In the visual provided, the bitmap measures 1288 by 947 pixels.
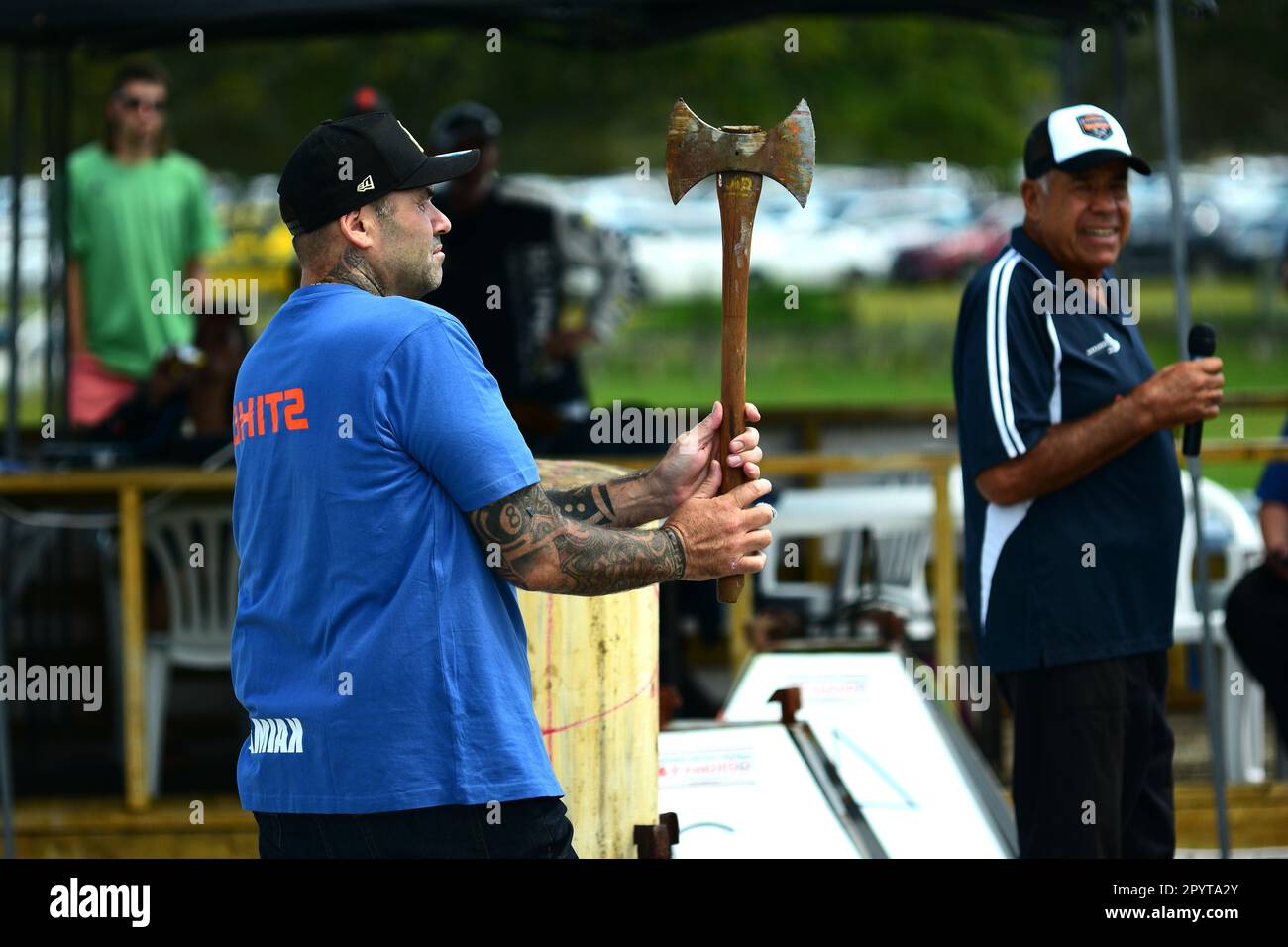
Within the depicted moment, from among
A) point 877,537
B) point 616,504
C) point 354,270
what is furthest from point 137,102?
point 616,504

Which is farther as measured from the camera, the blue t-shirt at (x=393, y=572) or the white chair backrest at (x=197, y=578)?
the white chair backrest at (x=197, y=578)

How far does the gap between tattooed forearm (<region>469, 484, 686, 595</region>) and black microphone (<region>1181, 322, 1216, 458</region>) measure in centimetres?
205

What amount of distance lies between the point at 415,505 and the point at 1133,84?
2631cm

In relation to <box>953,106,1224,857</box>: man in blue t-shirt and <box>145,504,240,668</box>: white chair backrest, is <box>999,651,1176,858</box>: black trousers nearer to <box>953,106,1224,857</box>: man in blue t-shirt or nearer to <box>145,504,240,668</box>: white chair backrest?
<box>953,106,1224,857</box>: man in blue t-shirt

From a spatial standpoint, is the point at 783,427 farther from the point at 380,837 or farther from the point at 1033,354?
the point at 380,837

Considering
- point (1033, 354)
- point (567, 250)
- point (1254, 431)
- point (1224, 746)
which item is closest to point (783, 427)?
point (567, 250)

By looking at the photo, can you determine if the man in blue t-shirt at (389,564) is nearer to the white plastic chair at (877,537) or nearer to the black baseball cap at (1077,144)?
the black baseball cap at (1077,144)

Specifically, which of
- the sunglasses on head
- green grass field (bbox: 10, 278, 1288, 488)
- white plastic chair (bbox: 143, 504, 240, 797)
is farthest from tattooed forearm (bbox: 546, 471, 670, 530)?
green grass field (bbox: 10, 278, 1288, 488)

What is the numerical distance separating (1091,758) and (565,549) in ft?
5.76

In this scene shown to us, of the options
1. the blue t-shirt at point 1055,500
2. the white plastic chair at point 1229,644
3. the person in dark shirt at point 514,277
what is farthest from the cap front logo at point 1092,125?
the person in dark shirt at point 514,277

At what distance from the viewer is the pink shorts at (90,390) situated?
8305mm

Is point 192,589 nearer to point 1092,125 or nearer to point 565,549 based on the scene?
point 1092,125

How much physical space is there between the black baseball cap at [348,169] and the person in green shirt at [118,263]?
203 inches

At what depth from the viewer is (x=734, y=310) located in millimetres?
3422
